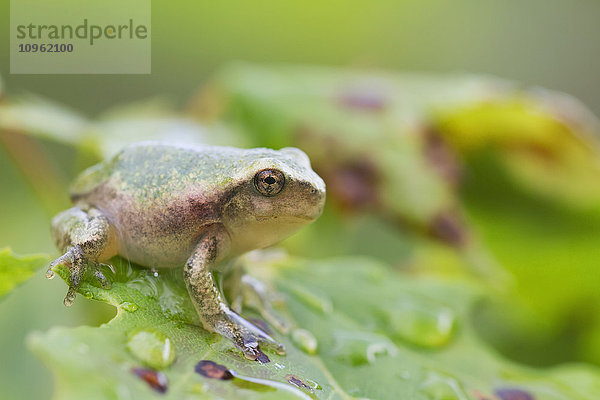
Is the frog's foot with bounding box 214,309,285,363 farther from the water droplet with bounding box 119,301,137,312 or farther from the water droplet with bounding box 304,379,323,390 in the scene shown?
the water droplet with bounding box 119,301,137,312

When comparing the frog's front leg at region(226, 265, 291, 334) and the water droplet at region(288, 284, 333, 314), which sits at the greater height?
the frog's front leg at region(226, 265, 291, 334)

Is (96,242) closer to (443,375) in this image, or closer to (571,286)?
(443,375)

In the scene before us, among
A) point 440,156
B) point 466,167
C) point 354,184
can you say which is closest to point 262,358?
point 354,184

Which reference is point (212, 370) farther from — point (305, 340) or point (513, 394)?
point (513, 394)

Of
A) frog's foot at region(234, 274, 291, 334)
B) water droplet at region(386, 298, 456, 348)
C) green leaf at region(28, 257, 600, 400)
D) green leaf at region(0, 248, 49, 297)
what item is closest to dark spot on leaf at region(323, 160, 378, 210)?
green leaf at region(28, 257, 600, 400)

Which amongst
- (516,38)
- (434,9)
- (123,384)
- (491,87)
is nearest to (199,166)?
(123,384)

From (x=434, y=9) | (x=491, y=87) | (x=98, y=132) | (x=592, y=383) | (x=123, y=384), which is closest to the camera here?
(x=123, y=384)

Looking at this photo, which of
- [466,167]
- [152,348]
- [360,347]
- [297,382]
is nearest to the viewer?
[152,348]
